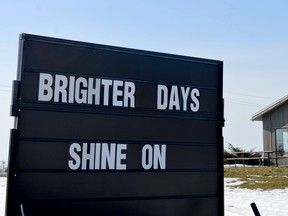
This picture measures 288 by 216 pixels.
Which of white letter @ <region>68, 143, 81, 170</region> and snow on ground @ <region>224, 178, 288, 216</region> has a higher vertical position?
white letter @ <region>68, 143, 81, 170</region>

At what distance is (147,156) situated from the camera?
14.3 feet

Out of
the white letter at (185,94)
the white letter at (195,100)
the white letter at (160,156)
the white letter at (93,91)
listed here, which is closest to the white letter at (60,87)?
the white letter at (93,91)

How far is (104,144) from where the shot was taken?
4.12 m

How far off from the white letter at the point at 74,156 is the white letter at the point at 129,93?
2.18ft

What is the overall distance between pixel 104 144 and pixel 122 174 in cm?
36

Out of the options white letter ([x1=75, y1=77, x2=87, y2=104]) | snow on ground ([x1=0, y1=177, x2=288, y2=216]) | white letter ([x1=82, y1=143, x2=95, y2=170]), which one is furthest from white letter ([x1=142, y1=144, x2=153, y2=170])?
snow on ground ([x1=0, y1=177, x2=288, y2=216])

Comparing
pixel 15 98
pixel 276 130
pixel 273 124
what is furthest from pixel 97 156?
pixel 273 124

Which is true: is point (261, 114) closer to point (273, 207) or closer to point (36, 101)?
point (273, 207)

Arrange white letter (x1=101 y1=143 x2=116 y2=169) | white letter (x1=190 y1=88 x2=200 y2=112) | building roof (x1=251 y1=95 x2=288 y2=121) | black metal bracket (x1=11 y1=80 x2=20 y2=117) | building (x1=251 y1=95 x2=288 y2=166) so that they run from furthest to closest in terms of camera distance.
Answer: building roof (x1=251 y1=95 x2=288 y2=121)
building (x1=251 y1=95 x2=288 y2=166)
white letter (x1=190 y1=88 x2=200 y2=112)
white letter (x1=101 y1=143 x2=116 y2=169)
black metal bracket (x1=11 y1=80 x2=20 y2=117)

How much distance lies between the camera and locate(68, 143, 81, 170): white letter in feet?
13.0

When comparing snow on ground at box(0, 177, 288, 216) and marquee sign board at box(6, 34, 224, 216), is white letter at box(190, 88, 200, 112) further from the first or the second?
snow on ground at box(0, 177, 288, 216)

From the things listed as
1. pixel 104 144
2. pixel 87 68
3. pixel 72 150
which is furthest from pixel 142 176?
pixel 87 68

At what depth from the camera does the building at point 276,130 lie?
25.9m

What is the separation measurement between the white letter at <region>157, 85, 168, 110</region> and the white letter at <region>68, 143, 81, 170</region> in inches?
38.9
